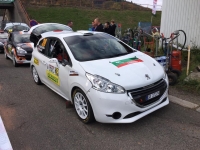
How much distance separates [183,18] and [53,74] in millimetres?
5824

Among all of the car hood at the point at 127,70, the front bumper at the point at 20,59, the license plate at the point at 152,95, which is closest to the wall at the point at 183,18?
the car hood at the point at 127,70

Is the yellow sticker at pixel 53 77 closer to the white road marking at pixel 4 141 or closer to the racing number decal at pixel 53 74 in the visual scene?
the racing number decal at pixel 53 74

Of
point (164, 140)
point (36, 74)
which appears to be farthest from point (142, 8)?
point (164, 140)

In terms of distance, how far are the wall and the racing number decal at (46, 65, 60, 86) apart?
5.49 m

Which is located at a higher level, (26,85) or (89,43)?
(89,43)

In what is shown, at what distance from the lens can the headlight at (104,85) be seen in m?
3.68

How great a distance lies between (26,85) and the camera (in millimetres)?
6809

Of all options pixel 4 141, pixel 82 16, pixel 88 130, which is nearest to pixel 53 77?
pixel 88 130

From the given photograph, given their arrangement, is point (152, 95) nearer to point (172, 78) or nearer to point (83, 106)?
point (83, 106)

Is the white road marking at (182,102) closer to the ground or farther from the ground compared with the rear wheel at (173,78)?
closer to the ground

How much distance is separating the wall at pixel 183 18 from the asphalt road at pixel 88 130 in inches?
173

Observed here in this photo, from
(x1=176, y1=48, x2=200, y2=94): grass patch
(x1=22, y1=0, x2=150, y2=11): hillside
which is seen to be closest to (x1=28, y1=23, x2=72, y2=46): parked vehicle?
(x1=176, y1=48, x2=200, y2=94): grass patch

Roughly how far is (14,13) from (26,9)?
2.14m

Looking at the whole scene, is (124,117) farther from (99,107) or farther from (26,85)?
(26,85)
